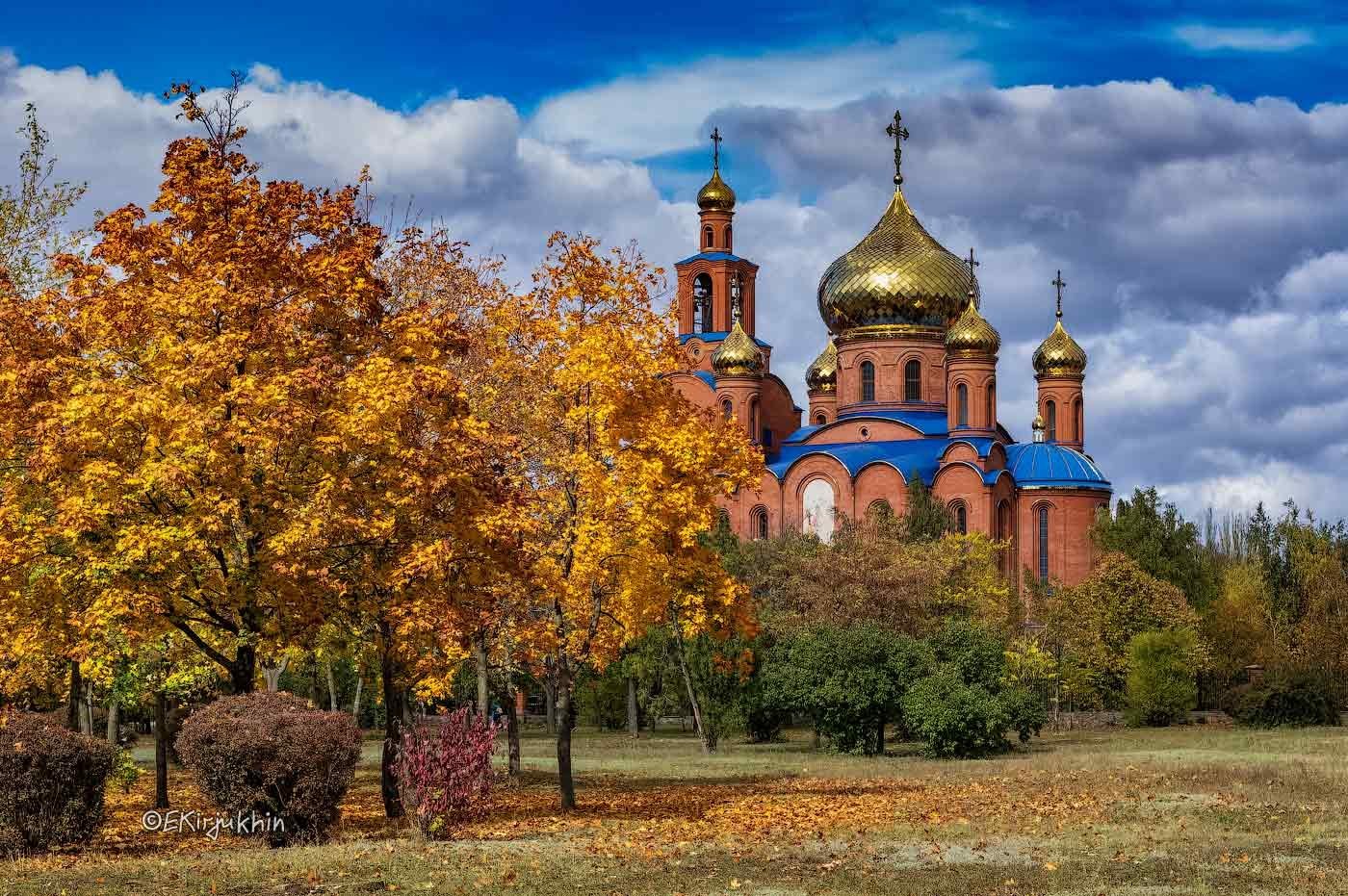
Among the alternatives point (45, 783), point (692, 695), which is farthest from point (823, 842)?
point (692, 695)

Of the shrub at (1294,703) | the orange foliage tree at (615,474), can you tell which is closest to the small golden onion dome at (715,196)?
the shrub at (1294,703)

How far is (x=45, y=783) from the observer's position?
16438 millimetres

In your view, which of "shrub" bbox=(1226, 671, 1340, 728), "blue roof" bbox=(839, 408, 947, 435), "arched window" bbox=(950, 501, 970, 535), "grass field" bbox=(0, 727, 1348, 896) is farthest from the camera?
"blue roof" bbox=(839, 408, 947, 435)

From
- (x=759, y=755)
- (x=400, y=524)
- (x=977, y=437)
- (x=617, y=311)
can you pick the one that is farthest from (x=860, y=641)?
(x=977, y=437)

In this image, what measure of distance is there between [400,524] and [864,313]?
5608cm

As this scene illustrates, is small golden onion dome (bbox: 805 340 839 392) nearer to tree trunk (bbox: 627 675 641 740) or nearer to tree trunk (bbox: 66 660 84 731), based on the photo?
tree trunk (bbox: 627 675 641 740)

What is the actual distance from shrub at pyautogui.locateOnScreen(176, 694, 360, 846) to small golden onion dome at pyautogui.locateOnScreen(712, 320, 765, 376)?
192 feet

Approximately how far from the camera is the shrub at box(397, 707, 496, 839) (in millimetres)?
17969

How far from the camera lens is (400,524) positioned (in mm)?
20109

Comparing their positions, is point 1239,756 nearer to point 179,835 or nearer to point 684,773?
point 684,773

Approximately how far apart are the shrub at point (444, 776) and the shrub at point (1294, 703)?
3348cm

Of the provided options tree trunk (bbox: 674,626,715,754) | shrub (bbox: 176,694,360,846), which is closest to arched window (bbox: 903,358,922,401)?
tree trunk (bbox: 674,626,715,754)

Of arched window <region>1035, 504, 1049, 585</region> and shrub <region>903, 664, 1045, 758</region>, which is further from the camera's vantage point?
arched window <region>1035, 504, 1049, 585</region>

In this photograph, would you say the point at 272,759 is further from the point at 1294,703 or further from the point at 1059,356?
the point at 1059,356
